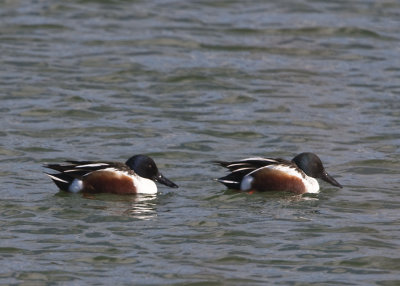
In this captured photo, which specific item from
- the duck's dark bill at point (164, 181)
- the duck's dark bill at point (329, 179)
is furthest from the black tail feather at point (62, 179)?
the duck's dark bill at point (329, 179)

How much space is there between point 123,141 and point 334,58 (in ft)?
18.5

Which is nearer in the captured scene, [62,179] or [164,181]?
[62,179]

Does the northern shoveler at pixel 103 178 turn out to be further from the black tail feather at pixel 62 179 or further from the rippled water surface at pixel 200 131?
the rippled water surface at pixel 200 131

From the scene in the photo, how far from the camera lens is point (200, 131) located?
49.5 feet

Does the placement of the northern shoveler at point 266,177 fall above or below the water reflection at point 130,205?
above

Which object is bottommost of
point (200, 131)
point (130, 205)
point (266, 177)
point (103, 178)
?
point (130, 205)

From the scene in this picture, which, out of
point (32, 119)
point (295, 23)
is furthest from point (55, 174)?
point (295, 23)

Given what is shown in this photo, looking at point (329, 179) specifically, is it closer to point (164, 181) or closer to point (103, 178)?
point (164, 181)

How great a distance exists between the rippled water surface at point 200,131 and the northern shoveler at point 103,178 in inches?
5.7

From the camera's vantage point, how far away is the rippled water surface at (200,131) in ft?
32.6

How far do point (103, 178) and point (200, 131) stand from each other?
3218mm

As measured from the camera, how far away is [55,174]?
12.1 meters

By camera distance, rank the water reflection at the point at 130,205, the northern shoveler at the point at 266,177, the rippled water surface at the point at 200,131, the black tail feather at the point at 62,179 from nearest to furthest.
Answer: the rippled water surface at the point at 200,131
the water reflection at the point at 130,205
the black tail feather at the point at 62,179
the northern shoveler at the point at 266,177

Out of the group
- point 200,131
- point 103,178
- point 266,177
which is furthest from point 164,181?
point 200,131
